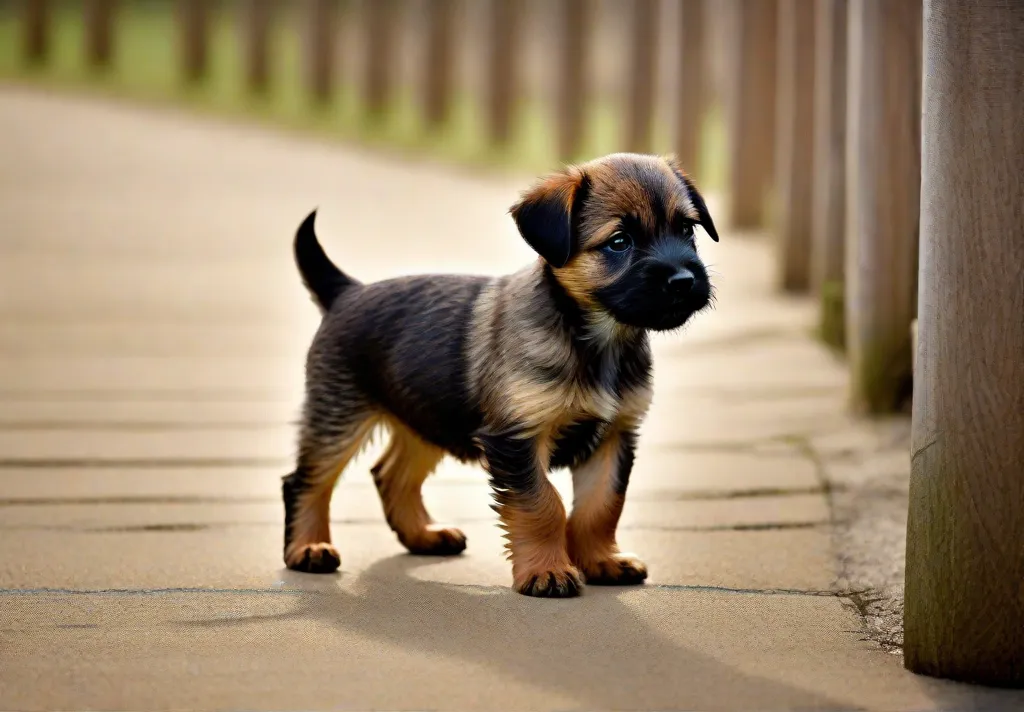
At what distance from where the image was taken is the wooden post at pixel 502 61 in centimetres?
968

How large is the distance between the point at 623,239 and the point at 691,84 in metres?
5.75

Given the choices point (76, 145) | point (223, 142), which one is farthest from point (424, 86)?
point (76, 145)

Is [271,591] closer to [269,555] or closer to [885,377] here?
[269,555]

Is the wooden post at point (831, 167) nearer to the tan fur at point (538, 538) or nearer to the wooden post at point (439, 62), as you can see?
the tan fur at point (538, 538)

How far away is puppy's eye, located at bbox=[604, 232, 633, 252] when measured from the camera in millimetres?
3379

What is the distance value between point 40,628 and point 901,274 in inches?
134

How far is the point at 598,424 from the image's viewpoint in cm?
352

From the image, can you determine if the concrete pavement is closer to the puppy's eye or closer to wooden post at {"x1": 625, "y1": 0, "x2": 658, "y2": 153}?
the puppy's eye

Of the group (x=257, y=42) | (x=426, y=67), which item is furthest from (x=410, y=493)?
(x=257, y=42)

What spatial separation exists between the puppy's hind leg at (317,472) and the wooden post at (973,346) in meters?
1.54

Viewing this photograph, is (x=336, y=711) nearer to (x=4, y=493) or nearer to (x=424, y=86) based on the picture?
(x=4, y=493)

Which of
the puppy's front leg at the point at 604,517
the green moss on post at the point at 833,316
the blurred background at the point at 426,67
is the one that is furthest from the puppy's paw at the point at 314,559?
the blurred background at the point at 426,67

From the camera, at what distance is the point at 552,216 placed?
3.39 m

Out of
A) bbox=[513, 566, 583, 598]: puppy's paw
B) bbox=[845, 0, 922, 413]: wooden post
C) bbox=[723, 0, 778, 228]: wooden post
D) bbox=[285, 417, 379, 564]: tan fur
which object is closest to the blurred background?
bbox=[723, 0, 778, 228]: wooden post
